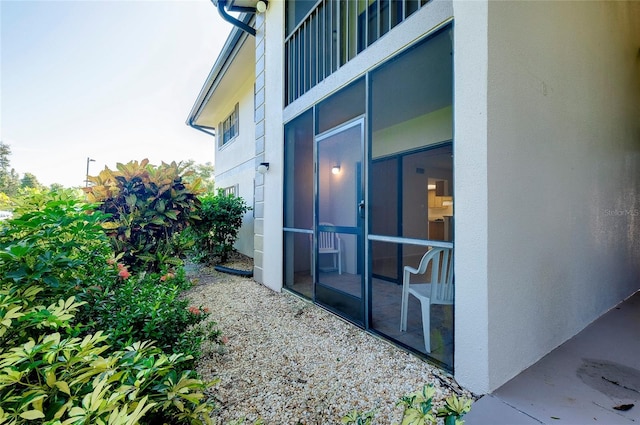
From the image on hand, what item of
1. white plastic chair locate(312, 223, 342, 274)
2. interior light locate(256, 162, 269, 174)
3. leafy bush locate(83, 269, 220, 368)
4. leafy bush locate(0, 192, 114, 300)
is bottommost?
leafy bush locate(83, 269, 220, 368)

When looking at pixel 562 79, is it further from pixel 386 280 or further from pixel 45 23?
pixel 45 23

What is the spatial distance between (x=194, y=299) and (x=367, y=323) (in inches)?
111

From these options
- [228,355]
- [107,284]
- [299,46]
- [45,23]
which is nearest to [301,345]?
[228,355]

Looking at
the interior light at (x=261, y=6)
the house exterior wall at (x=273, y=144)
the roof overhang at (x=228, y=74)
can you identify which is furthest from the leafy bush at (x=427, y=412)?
the roof overhang at (x=228, y=74)

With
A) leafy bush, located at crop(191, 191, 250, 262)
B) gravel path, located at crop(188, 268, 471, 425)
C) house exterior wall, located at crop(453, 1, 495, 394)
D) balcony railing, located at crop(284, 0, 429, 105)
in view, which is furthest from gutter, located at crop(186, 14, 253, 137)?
gravel path, located at crop(188, 268, 471, 425)

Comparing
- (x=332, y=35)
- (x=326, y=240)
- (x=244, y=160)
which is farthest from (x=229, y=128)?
(x=326, y=240)

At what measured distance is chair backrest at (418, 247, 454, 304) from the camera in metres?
2.79

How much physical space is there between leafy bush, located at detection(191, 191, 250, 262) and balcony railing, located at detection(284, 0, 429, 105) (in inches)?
147

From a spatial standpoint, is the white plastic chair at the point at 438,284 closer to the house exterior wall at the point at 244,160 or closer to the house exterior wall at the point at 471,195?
the house exterior wall at the point at 471,195

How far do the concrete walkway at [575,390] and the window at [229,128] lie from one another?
9029 millimetres

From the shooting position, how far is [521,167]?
7.56 ft

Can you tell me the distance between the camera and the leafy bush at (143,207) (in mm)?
4746

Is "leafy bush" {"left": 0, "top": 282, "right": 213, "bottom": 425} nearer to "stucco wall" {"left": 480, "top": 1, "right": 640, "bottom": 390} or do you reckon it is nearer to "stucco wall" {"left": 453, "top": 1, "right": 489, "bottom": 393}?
"stucco wall" {"left": 453, "top": 1, "right": 489, "bottom": 393}

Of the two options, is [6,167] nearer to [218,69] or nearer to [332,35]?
[218,69]
